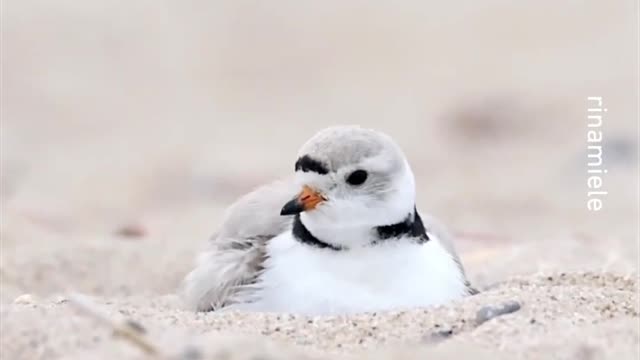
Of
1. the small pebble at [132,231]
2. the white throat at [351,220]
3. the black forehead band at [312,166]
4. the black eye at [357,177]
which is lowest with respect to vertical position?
the small pebble at [132,231]

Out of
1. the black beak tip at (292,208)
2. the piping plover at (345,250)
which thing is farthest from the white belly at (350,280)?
the black beak tip at (292,208)

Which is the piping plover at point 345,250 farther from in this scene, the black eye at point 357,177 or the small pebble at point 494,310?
the small pebble at point 494,310

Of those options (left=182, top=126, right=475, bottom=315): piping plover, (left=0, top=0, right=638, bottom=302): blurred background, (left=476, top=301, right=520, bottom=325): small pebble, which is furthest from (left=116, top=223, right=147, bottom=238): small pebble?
(left=476, top=301, right=520, bottom=325): small pebble

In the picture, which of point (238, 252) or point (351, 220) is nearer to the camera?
point (351, 220)

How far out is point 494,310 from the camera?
11.4 feet

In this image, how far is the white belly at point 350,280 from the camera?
3.89 metres

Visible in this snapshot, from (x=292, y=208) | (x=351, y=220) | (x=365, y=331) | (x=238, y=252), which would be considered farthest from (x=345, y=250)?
(x=365, y=331)

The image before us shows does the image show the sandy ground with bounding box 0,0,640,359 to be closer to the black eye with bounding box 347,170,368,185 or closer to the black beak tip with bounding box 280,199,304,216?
the black eye with bounding box 347,170,368,185

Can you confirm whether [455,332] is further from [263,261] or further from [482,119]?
[482,119]

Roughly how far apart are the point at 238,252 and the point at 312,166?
0.37m

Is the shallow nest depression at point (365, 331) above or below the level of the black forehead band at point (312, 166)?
below

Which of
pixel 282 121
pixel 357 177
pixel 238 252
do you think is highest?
pixel 357 177

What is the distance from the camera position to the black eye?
13.1 feet

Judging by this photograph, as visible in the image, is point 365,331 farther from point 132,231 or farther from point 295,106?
point 295,106
